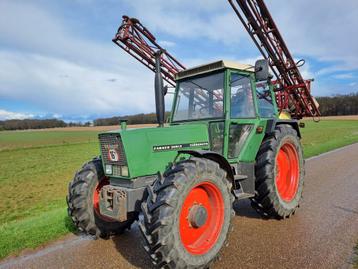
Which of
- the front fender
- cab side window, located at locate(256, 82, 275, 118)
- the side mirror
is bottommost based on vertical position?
the front fender

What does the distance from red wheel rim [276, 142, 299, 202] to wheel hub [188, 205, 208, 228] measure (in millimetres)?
2137

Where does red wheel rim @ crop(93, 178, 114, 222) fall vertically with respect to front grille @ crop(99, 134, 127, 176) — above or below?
below

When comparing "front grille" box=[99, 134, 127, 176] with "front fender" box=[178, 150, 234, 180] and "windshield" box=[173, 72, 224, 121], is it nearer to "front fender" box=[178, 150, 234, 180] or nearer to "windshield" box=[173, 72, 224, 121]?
"front fender" box=[178, 150, 234, 180]

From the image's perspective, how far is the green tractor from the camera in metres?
2.88

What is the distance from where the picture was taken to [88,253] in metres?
3.55

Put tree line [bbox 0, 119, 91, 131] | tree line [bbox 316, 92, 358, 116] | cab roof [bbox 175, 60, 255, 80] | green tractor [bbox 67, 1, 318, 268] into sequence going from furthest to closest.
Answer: tree line [bbox 0, 119, 91, 131], tree line [bbox 316, 92, 358, 116], cab roof [bbox 175, 60, 255, 80], green tractor [bbox 67, 1, 318, 268]

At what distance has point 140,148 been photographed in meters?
3.42

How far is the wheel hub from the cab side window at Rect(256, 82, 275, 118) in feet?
7.30

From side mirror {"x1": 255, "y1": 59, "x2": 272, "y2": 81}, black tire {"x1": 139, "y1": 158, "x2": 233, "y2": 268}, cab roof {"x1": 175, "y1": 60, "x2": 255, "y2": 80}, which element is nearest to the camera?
black tire {"x1": 139, "y1": 158, "x2": 233, "y2": 268}

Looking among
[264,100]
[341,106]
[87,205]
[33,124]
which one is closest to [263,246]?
[87,205]

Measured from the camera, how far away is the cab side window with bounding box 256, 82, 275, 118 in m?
4.79

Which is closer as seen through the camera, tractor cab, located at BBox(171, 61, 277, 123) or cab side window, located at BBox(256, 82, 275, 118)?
tractor cab, located at BBox(171, 61, 277, 123)

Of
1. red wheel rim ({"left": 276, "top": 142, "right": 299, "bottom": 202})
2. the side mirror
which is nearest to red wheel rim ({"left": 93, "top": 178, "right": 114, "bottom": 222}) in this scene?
the side mirror

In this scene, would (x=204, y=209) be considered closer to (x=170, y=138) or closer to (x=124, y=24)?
(x=170, y=138)
